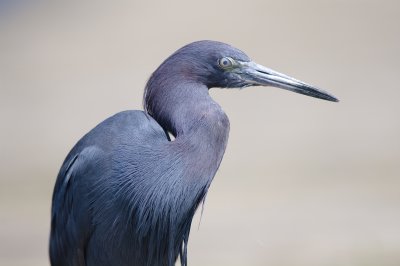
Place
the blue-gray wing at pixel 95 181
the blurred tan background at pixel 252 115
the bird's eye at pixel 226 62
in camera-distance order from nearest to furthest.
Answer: the blue-gray wing at pixel 95 181, the bird's eye at pixel 226 62, the blurred tan background at pixel 252 115

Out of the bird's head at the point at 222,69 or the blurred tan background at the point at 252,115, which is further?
the blurred tan background at the point at 252,115

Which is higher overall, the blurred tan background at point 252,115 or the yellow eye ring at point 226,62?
the yellow eye ring at point 226,62

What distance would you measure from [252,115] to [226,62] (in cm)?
604

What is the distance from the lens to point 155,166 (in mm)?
4566

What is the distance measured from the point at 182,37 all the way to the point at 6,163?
10.1 ft

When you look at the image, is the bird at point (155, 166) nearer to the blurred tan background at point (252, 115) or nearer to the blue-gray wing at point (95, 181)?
the blue-gray wing at point (95, 181)

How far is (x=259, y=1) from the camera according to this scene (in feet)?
43.5

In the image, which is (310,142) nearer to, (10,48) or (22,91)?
(22,91)

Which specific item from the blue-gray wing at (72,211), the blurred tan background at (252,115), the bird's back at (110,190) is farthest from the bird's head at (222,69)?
the blurred tan background at (252,115)

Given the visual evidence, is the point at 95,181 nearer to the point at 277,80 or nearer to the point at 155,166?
the point at 155,166

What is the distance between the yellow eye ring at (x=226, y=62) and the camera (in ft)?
15.6

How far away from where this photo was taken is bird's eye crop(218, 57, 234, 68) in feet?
15.6

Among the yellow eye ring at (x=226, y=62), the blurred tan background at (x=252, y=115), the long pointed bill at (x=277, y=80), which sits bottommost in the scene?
the blurred tan background at (x=252, y=115)

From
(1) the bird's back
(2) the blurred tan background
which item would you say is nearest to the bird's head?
(1) the bird's back
